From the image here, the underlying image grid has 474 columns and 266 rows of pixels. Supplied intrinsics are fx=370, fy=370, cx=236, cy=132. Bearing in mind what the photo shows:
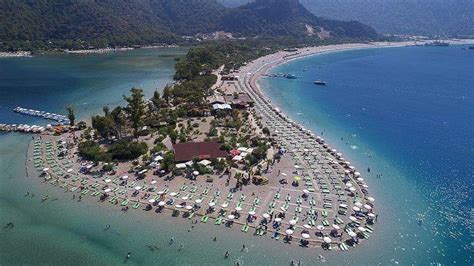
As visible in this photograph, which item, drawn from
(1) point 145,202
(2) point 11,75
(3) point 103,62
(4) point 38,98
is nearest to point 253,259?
(1) point 145,202

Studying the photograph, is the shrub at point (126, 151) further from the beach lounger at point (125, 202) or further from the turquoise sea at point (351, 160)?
the beach lounger at point (125, 202)

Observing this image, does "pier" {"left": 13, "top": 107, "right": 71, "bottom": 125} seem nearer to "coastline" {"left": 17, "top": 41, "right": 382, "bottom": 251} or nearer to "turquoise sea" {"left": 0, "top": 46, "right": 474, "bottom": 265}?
"turquoise sea" {"left": 0, "top": 46, "right": 474, "bottom": 265}

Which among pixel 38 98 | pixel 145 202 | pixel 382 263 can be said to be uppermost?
pixel 38 98

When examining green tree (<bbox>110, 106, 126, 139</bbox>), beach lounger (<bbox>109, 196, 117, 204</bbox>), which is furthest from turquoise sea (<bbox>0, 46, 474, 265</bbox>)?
green tree (<bbox>110, 106, 126, 139</bbox>)

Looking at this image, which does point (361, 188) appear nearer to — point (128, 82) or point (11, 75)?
point (128, 82)

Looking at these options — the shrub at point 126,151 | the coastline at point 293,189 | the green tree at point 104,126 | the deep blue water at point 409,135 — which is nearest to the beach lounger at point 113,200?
the coastline at point 293,189

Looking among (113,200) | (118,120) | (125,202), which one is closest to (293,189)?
(125,202)
